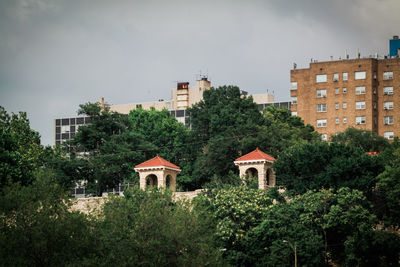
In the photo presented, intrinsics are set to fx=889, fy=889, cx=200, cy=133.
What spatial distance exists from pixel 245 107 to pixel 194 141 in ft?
24.0

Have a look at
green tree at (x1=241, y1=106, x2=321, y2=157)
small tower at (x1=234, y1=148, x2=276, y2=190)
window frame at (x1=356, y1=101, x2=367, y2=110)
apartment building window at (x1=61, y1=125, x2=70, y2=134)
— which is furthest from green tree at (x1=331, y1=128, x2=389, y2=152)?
apartment building window at (x1=61, y1=125, x2=70, y2=134)

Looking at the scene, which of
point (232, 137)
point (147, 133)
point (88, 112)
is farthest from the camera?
point (147, 133)

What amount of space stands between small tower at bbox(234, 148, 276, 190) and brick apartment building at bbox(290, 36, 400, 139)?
37.5 metres

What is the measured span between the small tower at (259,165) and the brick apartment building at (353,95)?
1478 inches

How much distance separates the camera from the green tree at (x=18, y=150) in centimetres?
7993

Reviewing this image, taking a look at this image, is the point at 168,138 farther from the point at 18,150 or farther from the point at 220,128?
the point at 18,150

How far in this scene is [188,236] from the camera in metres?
66.0

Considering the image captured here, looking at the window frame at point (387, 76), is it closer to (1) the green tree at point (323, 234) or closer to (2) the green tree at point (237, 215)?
(2) the green tree at point (237, 215)

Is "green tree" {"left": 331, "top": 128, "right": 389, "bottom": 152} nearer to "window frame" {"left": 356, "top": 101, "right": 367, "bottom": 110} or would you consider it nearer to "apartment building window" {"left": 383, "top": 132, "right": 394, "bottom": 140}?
"apartment building window" {"left": 383, "top": 132, "right": 394, "bottom": 140}

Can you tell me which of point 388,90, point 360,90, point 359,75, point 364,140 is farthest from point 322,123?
point 364,140

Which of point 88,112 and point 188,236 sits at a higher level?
point 88,112

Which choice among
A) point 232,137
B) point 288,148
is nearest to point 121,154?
Result: point 232,137

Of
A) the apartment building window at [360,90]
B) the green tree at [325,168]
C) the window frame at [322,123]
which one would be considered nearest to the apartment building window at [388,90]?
the apartment building window at [360,90]

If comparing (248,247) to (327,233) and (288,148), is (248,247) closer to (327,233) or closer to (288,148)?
(327,233)
